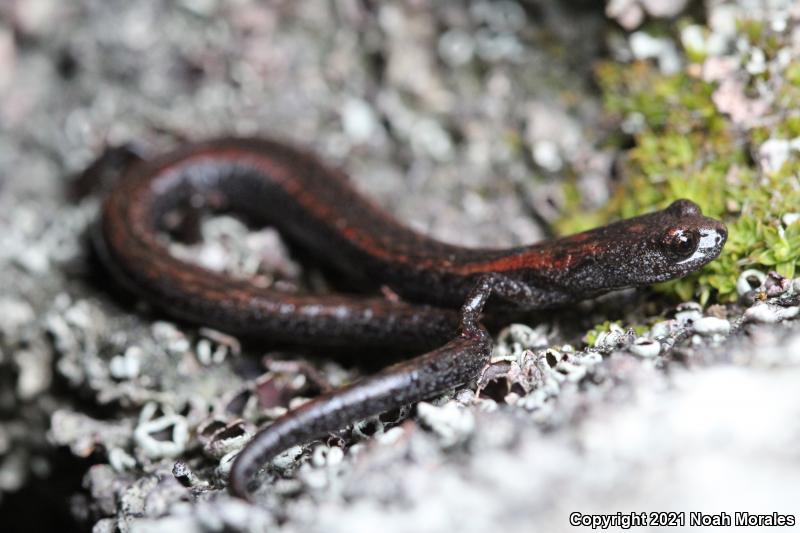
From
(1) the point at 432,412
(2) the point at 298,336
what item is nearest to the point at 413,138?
(2) the point at 298,336

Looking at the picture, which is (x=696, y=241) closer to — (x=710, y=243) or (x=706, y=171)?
(x=710, y=243)

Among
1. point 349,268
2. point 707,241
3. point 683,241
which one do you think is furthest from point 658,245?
point 349,268

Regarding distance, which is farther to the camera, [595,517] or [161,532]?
[161,532]

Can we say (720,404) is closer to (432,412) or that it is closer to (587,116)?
(432,412)

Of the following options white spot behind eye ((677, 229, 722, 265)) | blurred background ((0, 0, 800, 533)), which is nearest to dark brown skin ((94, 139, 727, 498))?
white spot behind eye ((677, 229, 722, 265))

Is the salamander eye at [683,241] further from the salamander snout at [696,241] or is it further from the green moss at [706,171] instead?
the green moss at [706,171]

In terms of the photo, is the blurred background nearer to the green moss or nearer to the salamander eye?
the green moss
